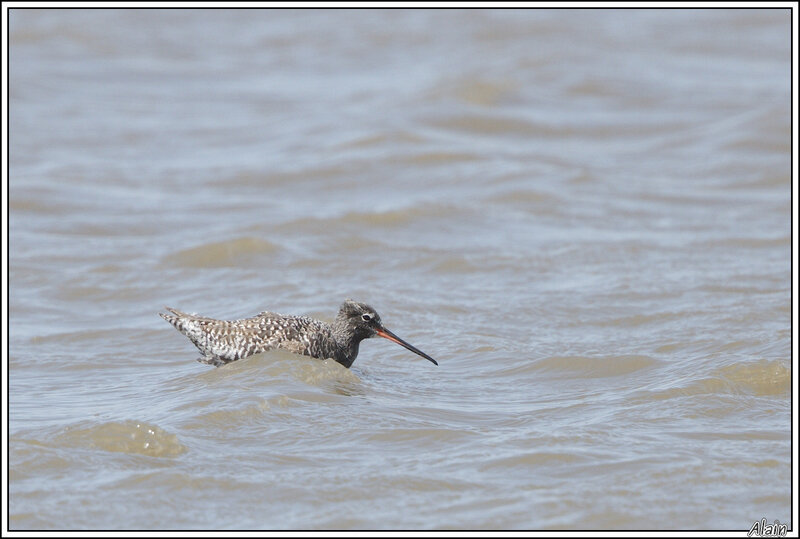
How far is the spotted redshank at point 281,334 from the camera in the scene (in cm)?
773

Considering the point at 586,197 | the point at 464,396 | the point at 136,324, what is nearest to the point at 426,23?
the point at 586,197

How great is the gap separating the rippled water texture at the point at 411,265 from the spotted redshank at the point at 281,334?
0.11 meters

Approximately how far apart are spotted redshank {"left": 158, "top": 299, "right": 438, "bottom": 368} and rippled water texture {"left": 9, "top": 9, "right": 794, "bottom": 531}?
105 millimetres

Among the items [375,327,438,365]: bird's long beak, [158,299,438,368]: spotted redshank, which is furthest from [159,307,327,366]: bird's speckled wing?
[375,327,438,365]: bird's long beak

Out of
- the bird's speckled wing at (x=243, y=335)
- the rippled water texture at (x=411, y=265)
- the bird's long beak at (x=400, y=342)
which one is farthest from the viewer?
the bird's long beak at (x=400, y=342)

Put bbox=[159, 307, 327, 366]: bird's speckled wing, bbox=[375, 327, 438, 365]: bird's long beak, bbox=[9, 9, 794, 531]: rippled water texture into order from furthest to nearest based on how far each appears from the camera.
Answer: bbox=[375, 327, 438, 365]: bird's long beak < bbox=[159, 307, 327, 366]: bird's speckled wing < bbox=[9, 9, 794, 531]: rippled water texture

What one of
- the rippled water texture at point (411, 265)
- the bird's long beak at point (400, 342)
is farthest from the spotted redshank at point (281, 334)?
the rippled water texture at point (411, 265)

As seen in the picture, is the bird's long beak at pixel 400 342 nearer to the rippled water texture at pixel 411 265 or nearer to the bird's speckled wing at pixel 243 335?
the rippled water texture at pixel 411 265

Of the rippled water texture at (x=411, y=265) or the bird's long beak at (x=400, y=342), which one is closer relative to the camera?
the rippled water texture at (x=411, y=265)

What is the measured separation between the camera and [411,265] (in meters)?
11.0

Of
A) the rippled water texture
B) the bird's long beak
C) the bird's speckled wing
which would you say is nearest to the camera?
the rippled water texture

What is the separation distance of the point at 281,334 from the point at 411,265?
3.31 m

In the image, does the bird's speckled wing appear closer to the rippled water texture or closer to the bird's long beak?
the rippled water texture

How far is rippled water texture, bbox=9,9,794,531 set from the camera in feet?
19.7
